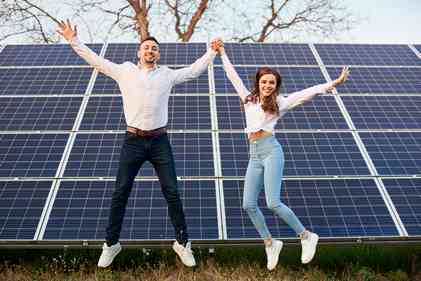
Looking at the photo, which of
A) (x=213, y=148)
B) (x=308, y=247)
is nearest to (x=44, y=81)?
(x=213, y=148)

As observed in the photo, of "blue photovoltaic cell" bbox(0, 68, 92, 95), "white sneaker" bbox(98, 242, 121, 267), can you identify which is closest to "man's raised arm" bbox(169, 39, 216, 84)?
"white sneaker" bbox(98, 242, 121, 267)

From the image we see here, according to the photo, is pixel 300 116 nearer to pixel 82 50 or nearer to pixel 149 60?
pixel 149 60

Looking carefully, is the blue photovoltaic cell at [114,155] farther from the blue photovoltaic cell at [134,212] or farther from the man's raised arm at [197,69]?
the man's raised arm at [197,69]

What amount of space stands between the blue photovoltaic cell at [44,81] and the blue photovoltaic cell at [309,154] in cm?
348

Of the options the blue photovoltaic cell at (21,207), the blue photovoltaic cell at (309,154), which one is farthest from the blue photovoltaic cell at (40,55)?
the blue photovoltaic cell at (309,154)

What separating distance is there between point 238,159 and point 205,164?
57 cm

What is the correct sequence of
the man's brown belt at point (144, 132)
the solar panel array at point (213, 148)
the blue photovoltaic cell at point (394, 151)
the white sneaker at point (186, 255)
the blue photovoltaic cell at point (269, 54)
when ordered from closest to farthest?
the man's brown belt at point (144, 132), the white sneaker at point (186, 255), the solar panel array at point (213, 148), the blue photovoltaic cell at point (394, 151), the blue photovoltaic cell at point (269, 54)

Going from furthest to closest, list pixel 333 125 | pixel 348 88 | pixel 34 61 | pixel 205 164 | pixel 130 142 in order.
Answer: pixel 34 61 → pixel 348 88 → pixel 333 125 → pixel 205 164 → pixel 130 142

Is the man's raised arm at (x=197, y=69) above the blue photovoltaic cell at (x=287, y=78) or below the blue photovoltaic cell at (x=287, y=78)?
below

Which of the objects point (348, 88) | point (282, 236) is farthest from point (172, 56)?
point (282, 236)

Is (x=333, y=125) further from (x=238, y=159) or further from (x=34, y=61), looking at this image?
Answer: (x=34, y=61)

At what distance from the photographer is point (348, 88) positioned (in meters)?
10.9

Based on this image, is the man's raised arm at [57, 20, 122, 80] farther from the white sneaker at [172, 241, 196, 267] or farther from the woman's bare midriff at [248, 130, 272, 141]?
the white sneaker at [172, 241, 196, 267]

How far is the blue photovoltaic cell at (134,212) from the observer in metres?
7.59
